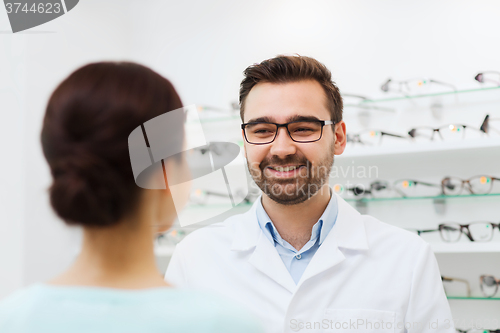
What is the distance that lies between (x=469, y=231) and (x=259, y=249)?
0.78 meters

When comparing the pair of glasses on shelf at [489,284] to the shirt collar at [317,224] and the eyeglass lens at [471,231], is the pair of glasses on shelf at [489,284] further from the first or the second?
the shirt collar at [317,224]

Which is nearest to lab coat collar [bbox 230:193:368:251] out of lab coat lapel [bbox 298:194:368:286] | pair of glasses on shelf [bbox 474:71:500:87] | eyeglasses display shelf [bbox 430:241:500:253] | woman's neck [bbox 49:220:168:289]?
lab coat lapel [bbox 298:194:368:286]

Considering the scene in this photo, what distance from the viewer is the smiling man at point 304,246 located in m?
0.88

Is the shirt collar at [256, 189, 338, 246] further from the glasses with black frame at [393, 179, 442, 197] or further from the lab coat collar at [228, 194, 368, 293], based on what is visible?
the glasses with black frame at [393, 179, 442, 197]

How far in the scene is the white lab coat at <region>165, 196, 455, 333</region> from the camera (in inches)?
34.1

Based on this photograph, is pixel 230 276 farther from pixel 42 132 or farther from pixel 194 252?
pixel 42 132

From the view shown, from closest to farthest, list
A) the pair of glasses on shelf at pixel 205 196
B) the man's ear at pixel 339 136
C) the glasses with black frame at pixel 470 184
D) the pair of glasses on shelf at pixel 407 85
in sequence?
the man's ear at pixel 339 136 < the glasses with black frame at pixel 470 184 < the pair of glasses on shelf at pixel 407 85 < the pair of glasses on shelf at pixel 205 196

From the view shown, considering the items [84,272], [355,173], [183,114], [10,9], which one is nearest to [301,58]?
[355,173]

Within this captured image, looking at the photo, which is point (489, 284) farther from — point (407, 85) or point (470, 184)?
point (407, 85)

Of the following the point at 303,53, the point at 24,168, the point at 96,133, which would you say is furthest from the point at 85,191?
the point at 303,53

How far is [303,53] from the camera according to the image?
5.35 ft

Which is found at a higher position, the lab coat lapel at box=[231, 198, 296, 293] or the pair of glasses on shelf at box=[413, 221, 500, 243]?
the lab coat lapel at box=[231, 198, 296, 293]

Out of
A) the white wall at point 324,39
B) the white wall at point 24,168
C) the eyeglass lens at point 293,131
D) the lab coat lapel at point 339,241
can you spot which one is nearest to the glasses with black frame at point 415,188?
the white wall at point 324,39

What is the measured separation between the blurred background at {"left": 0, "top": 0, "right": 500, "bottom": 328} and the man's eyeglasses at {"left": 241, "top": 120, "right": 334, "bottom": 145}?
0.41 meters
